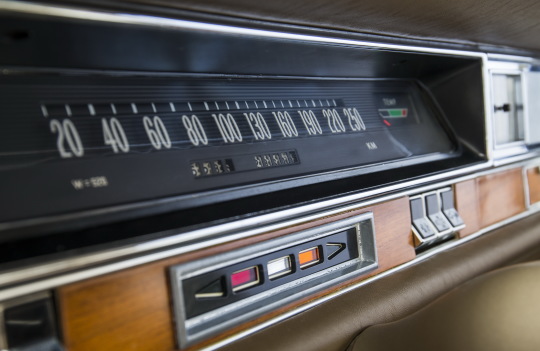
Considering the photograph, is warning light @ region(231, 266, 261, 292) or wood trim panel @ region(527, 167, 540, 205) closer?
warning light @ region(231, 266, 261, 292)

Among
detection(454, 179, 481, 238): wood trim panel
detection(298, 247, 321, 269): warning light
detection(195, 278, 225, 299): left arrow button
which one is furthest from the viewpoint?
detection(454, 179, 481, 238): wood trim panel

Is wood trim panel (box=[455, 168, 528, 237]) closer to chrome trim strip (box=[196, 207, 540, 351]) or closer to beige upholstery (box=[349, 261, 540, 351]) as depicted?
chrome trim strip (box=[196, 207, 540, 351])

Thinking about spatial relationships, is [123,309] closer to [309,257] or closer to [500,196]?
[309,257]

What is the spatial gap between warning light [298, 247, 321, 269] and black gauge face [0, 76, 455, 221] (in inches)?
4.2

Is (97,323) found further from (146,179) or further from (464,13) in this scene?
(464,13)

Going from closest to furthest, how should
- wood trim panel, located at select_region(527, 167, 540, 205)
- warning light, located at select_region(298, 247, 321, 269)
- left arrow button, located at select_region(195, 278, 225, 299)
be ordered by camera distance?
left arrow button, located at select_region(195, 278, 225, 299) < warning light, located at select_region(298, 247, 321, 269) < wood trim panel, located at select_region(527, 167, 540, 205)

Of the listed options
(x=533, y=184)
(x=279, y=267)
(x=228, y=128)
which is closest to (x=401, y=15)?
(x=228, y=128)

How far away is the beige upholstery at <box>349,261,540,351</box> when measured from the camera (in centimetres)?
58

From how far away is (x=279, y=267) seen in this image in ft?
2.28

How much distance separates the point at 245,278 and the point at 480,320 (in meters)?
0.30

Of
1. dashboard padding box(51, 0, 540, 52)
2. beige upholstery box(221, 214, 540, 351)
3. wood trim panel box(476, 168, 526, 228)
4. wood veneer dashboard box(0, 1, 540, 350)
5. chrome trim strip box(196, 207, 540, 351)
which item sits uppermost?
dashboard padding box(51, 0, 540, 52)

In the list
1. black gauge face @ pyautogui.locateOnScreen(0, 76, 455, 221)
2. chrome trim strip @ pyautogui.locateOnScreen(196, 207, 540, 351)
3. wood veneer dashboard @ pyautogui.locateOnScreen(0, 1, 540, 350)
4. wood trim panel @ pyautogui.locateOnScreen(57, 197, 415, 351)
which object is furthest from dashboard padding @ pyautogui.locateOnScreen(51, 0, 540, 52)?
chrome trim strip @ pyautogui.locateOnScreen(196, 207, 540, 351)

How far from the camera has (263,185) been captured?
0.73 m

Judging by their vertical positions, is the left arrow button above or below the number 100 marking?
below
